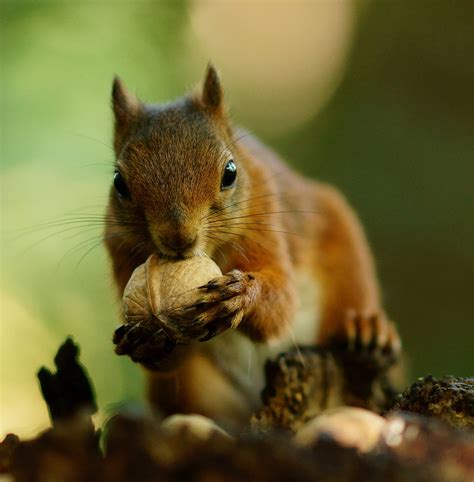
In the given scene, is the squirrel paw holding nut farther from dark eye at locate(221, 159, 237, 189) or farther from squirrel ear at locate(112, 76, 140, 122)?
squirrel ear at locate(112, 76, 140, 122)

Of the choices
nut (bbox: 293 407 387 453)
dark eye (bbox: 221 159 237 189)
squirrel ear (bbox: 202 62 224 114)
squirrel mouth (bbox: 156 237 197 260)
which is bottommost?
nut (bbox: 293 407 387 453)

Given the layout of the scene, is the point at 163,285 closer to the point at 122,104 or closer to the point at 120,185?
the point at 120,185

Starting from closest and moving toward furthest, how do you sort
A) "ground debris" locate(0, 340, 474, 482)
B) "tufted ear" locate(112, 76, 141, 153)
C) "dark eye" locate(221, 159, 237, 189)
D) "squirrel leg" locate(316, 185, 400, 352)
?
"ground debris" locate(0, 340, 474, 482), "dark eye" locate(221, 159, 237, 189), "tufted ear" locate(112, 76, 141, 153), "squirrel leg" locate(316, 185, 400, 352)

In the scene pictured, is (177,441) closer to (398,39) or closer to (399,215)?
(399,215)

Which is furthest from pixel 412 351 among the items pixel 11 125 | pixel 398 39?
pixel 11 125

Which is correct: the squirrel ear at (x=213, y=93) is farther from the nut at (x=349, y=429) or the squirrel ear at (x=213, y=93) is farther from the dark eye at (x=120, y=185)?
the nut at (x=349, y=429)

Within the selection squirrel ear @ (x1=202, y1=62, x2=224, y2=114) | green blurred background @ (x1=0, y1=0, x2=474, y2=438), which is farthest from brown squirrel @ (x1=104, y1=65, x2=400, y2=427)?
green blurred background @ (x1=0, y1=0, x2=474, y2=438)

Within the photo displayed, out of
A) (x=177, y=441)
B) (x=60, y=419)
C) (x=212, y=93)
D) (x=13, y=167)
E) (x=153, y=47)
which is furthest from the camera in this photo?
(x=153, y=47)
